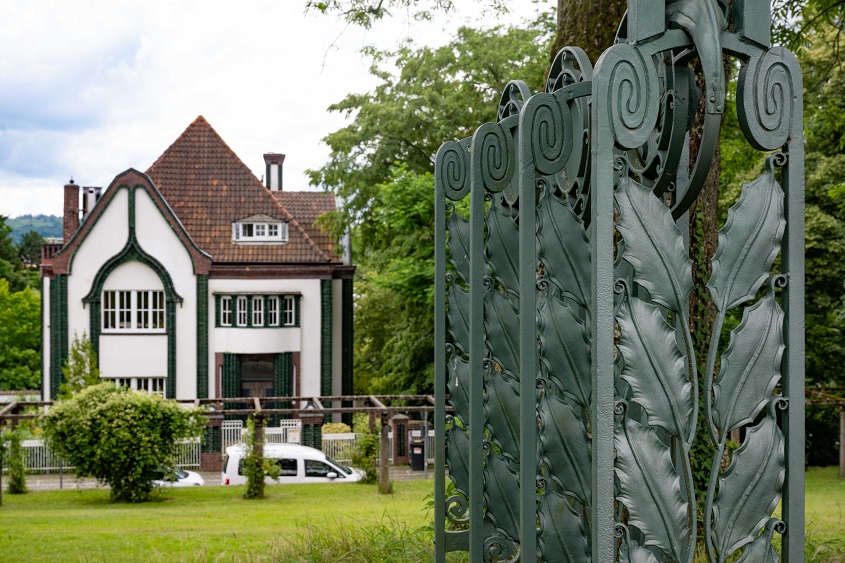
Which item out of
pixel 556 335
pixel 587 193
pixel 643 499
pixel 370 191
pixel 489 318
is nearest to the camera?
pixel 643 499

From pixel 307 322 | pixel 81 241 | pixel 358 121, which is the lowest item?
pixel 307 322

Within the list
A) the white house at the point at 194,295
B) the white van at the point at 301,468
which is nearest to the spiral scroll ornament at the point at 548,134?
the white van at the point at 301,468

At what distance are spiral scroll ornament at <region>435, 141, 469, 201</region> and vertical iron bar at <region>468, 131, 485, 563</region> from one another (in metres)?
0.46

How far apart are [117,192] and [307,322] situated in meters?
7.80

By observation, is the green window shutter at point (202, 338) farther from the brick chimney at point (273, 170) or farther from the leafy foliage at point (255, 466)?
the leafy foliage at point (255, 466)

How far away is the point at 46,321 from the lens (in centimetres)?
3325

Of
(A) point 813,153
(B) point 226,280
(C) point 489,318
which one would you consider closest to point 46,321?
(B) point 226,280

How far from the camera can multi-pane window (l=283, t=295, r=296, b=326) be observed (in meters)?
33.0

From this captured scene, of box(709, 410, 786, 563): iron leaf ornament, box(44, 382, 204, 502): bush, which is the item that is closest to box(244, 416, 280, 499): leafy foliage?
box(44, 382, 204, 502): bush

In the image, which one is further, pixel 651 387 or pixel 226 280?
pixel 226 280

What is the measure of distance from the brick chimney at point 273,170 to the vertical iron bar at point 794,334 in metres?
37.7

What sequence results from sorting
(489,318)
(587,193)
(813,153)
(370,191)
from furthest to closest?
(370,191) < (813,153) < (489,318) < (587,193)

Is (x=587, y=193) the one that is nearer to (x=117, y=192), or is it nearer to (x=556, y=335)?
(x=556, y=335)

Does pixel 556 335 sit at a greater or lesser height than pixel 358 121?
lesser
